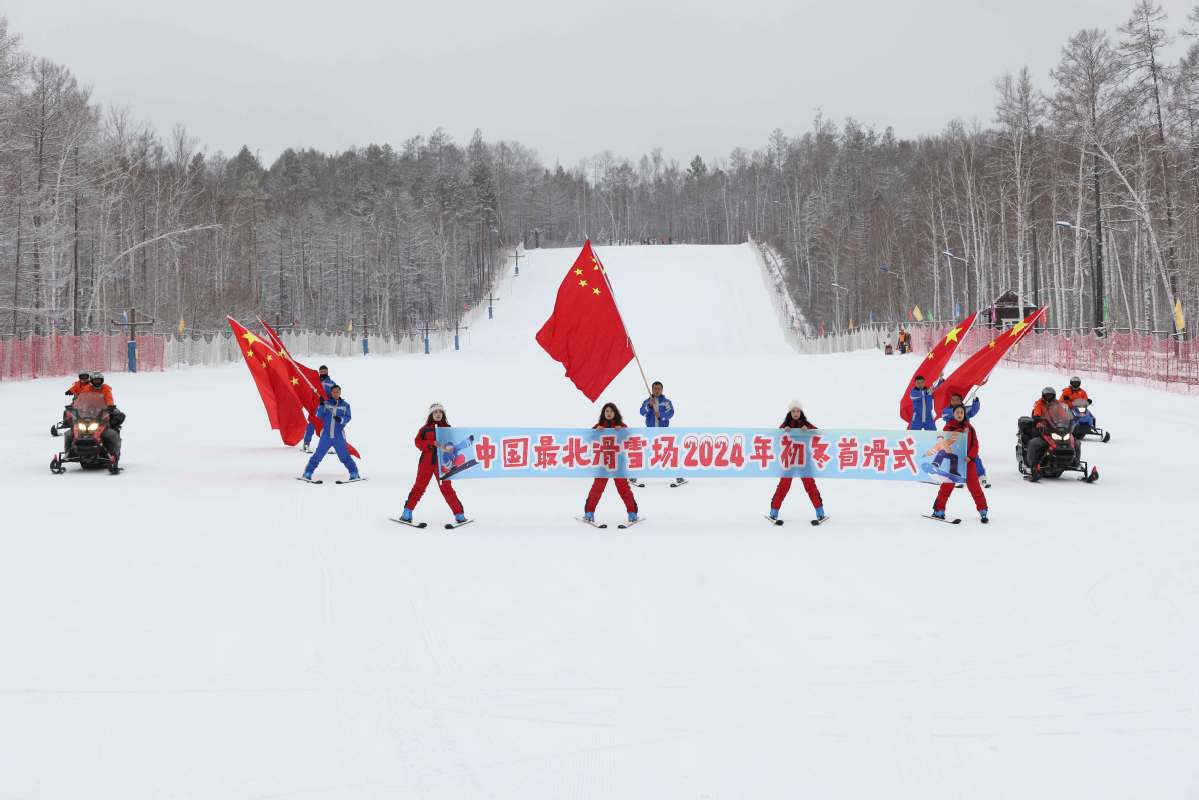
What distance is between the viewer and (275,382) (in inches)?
701

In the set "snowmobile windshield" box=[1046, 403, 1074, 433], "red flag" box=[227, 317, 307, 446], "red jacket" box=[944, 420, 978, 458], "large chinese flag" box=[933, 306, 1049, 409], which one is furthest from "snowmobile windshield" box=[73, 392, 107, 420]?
"snowmobile windshield" box=[1046, 403, 1074, 433]

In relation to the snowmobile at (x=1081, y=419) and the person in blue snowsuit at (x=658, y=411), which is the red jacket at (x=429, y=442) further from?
the snowmobile at (x=1081, y=419)

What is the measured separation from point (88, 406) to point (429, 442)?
7.34m

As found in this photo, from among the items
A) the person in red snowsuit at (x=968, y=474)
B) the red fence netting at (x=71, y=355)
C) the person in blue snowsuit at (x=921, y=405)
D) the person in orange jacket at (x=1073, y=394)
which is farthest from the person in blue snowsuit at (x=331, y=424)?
the red fence netting at (x=71, y=355)

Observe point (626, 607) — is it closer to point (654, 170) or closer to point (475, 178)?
point (475, 178)

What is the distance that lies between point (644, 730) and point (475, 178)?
386 ft

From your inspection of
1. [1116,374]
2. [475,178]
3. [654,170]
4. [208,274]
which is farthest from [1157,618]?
[654,170]

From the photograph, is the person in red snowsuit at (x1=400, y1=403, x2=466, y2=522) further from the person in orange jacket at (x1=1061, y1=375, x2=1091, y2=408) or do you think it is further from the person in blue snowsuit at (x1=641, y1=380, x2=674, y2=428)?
the person in orange jacket at (x1=1061, y1=375, x2=1091, y2=408)

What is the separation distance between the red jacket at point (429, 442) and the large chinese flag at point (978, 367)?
8.41 meters

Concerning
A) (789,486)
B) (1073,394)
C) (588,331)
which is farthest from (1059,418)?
(588,331)

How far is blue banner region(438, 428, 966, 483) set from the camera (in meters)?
13.3

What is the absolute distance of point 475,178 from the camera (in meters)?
119

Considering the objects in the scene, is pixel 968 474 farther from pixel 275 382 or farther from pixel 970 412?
pixel 275 382

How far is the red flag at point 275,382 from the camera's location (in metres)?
17.5
